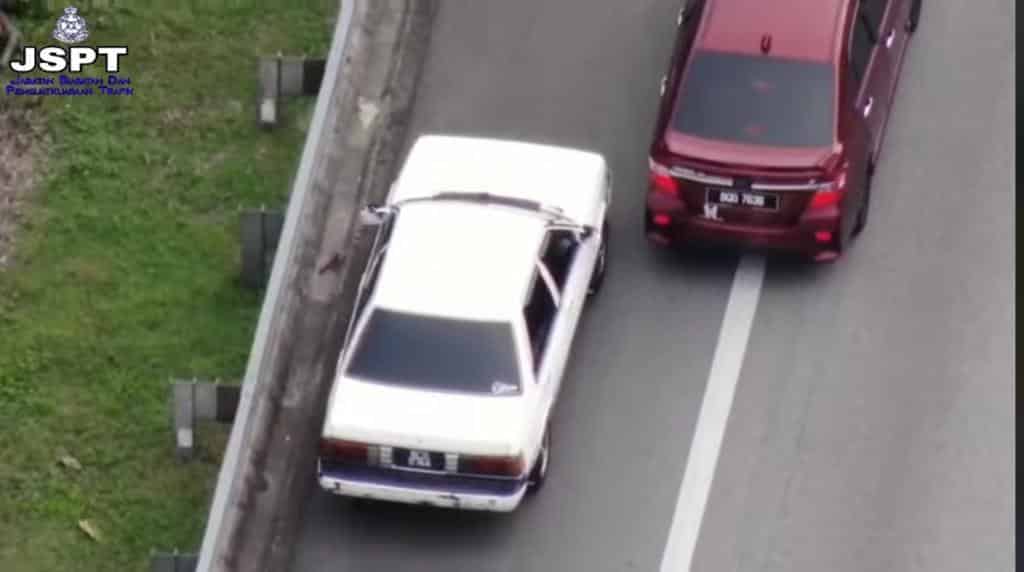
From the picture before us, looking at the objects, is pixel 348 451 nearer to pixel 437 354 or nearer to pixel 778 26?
pixel 437 354

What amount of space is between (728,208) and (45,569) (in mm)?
6037

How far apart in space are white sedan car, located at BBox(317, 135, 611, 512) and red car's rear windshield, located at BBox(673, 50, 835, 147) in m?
0.99

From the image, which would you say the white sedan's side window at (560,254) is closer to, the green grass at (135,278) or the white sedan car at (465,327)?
the white sedan car at (465,327)

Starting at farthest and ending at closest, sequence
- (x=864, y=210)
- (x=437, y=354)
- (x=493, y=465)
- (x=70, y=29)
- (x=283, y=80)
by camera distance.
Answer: (x=70, y=29)
(x=283, y=80)
(x=864, y=210)
(x=437, y=354)
(x=493, y=465)

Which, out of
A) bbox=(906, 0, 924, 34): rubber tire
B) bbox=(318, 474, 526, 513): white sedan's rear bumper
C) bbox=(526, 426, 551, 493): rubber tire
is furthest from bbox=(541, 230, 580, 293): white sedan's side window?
bbox=(906, 0, 924, 34): rubber tire

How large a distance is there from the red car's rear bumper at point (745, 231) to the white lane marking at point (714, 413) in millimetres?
564

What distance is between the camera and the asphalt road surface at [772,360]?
1750cm

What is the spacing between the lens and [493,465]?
16812 millimetres

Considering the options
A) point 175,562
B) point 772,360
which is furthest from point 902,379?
point 175,562

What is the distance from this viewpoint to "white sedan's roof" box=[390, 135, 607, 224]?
18594 millimetres

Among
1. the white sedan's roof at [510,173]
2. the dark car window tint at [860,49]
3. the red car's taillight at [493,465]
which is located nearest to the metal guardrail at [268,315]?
the white sedan's roof at [510,173]

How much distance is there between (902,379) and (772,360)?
1033mm

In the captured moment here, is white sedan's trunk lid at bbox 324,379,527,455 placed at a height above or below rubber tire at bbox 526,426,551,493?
above

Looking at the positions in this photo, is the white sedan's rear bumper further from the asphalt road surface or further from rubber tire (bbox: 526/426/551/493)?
the asphalt road surface
